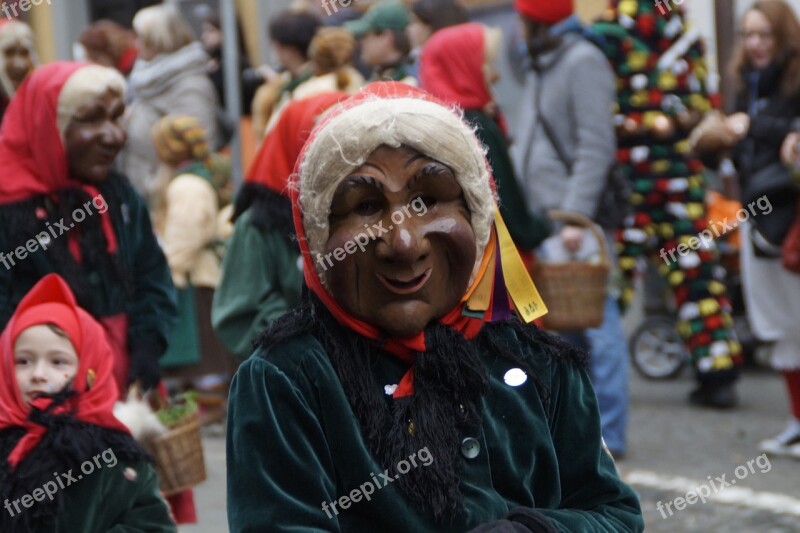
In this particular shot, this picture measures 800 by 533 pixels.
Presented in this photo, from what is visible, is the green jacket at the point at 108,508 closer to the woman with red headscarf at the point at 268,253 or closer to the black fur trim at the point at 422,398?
the woman with red headscarf at the point at 268,253

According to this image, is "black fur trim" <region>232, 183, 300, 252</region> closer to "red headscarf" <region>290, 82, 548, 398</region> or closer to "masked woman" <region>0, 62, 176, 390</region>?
"masked woman" <region>0, 62, 176, 390</region>

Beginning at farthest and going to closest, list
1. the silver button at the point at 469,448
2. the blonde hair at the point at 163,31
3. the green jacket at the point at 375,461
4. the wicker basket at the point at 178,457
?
the blonde hair at the point at 163,31, the wicker basket at the point at 178,457, the silver button at the point at 469,448, the green jacket at the point at 375,461

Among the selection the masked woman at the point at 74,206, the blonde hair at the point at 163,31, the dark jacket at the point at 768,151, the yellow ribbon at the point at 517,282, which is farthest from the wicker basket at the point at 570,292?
the blonde hair at the point at 163,31

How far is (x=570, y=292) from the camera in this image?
6.12 m

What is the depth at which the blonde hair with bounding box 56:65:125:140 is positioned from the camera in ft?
16.3

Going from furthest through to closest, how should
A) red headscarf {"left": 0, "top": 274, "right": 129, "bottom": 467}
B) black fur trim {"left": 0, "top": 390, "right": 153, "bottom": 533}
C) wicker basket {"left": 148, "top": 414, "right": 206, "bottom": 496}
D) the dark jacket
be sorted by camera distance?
the dark jacket → wicker basket {"left": 148, "top": 414, "right": 206, "bottom": 496} → red headscarf {"left": 0, "top": 274, "right": 129, "bottom": 467} → black fur trim {"left": 0, "top": 390, "right": 153, "bottom": 533}

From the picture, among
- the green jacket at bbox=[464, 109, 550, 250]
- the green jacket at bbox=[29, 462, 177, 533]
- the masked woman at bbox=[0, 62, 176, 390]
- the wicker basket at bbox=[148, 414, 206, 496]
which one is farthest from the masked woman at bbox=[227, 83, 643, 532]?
the green jacket at bbox=[464, 109, 550, 250]

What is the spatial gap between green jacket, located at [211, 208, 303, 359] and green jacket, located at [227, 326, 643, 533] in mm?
2470

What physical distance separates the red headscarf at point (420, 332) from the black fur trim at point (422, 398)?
0.06 ft

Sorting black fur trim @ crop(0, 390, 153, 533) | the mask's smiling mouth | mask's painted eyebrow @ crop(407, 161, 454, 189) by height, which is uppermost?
mask's painted eyebrow @ crop(407, 161, 454, 189)

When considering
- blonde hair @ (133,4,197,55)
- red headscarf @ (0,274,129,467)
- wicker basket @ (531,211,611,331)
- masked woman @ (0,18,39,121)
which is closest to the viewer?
red headscarf @ (0,274,129,467)

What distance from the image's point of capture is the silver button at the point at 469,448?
2453 millimetres

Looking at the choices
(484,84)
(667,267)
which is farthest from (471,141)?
(667,267)

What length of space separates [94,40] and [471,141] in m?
7.24
